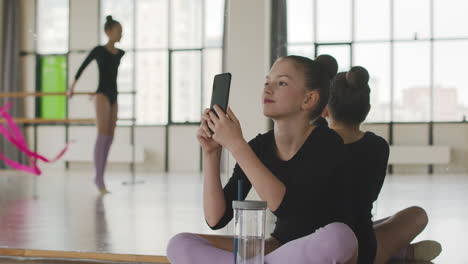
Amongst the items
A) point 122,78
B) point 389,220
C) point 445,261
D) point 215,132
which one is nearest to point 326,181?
point 215,132

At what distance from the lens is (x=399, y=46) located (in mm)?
8078

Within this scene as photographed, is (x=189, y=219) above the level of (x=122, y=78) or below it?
below

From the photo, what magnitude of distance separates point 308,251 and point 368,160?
51 cm

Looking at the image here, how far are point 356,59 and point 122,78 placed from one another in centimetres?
333

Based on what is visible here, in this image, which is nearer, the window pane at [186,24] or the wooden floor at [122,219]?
the wooden floor at [122,219]

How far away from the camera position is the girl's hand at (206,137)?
4.34 ft

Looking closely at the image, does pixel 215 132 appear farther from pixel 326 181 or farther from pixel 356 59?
pixel 356 59

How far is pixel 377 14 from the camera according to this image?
829 cm

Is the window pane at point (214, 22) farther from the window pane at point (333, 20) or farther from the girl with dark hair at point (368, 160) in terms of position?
the girl with dark hair at point (368, 160)

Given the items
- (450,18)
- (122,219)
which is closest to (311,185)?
(122,219)

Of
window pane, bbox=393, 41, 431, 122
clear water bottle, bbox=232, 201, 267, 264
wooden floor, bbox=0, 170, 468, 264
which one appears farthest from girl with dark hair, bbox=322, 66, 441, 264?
window pane, bbox=393, 41, 431, 122

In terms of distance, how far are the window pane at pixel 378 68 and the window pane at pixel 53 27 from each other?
166 inches

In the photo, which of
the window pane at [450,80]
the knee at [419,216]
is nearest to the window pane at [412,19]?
the window pane at [450,80]

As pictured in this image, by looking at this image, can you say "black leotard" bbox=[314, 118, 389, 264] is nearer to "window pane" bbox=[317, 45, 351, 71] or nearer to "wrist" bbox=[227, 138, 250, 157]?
"wrist" bbox=[227, 138, 250, 157]
